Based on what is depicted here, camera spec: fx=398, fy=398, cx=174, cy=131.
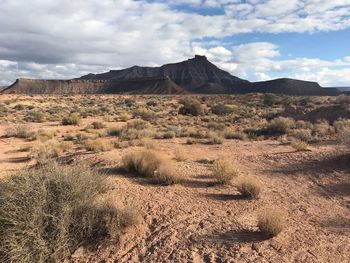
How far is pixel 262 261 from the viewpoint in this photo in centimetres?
655

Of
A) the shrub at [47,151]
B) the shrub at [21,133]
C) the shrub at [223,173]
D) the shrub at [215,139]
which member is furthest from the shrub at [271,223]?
the shrub at [21,133]

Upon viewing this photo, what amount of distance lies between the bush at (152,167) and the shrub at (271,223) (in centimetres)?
356

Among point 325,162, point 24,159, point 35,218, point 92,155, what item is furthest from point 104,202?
point 24,159

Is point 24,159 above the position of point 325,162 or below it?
below

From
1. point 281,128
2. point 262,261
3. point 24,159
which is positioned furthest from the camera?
point 281,128

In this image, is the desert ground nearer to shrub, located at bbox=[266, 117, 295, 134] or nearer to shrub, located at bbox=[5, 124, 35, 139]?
shrub, located at bbox=[5, 124, 35, 139]

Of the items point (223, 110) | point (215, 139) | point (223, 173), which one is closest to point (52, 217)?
point (223, 173)

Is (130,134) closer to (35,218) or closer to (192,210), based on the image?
(192,210)

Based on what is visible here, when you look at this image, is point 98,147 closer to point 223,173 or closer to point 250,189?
point 223,173

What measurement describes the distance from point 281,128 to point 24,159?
14.7 meters

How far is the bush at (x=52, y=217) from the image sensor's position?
22.5 ft

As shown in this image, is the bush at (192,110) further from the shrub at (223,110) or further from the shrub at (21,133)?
the shrub at (21,133)

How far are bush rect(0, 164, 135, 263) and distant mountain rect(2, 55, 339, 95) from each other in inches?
5300

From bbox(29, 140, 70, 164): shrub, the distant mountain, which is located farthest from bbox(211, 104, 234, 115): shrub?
the distant mountain
